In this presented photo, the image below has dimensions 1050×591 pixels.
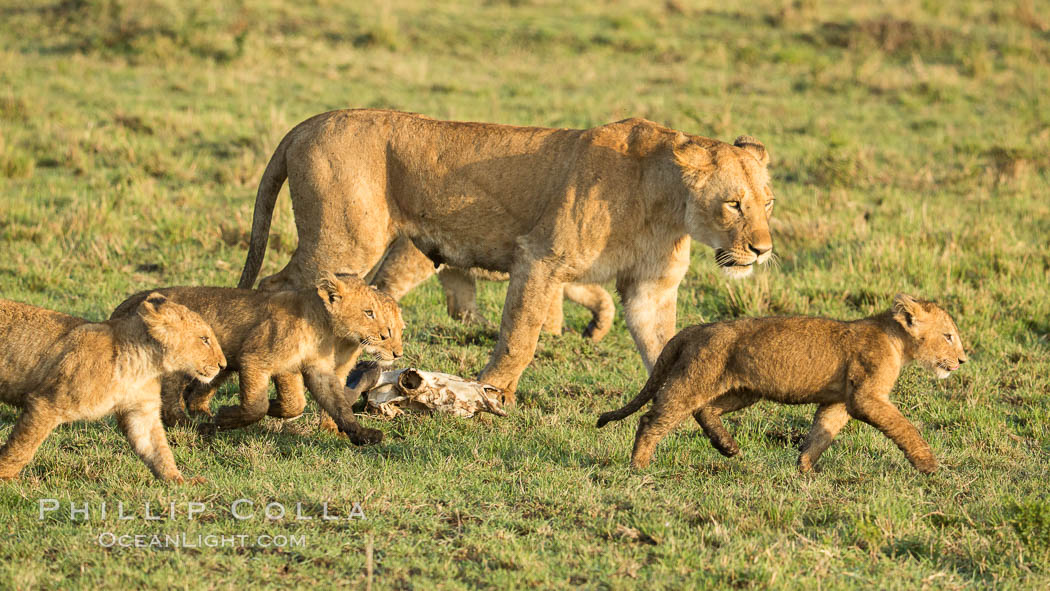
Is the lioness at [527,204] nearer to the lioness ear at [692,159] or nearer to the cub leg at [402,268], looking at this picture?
the lioness ear at [692,159]

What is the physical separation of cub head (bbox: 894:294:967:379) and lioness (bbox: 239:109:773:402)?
93cm

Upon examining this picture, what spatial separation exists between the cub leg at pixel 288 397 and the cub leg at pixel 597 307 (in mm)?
2932

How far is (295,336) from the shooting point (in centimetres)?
660

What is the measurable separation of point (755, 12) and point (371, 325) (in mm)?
19407

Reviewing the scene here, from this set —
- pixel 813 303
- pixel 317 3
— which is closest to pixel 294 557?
pixel 813 303

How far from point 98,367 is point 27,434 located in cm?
45

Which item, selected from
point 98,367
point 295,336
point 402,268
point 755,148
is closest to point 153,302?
point 98,367

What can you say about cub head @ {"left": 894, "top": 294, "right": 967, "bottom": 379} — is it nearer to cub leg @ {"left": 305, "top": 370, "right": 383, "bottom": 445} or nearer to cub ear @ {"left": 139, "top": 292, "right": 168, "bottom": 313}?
cub leg @ {"left": 305, "top": 370, "right": 383, "bottom": 445}

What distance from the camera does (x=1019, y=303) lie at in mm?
9992

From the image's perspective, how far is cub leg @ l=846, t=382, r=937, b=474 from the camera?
6.21 metres

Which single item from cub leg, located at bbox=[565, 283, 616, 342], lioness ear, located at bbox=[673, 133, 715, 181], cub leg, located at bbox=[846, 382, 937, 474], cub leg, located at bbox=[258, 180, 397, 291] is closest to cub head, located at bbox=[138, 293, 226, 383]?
cub leg, located at bbox=[258, 180, 397, 291]

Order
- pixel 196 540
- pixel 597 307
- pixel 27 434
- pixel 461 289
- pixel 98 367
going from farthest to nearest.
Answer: pixel 461 289 → pixel 597 307 → pixel 98 367 → pixel 27 434 → pixel 196 540

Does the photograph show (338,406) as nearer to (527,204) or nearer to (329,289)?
(329,289)

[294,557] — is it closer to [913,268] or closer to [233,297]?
[233,297]
